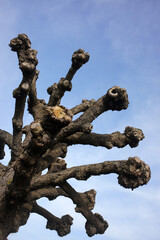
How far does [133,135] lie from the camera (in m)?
8.14

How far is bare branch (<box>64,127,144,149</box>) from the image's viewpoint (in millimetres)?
8211

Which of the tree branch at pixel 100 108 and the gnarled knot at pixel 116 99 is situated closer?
the tree branch at pixel 100 108

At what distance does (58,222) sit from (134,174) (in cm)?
689

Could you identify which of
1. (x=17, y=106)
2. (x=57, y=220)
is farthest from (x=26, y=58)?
(x=57, y=220)

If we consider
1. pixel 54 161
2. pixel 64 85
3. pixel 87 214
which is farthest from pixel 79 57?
pixel 87 214

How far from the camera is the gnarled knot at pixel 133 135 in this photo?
810cm

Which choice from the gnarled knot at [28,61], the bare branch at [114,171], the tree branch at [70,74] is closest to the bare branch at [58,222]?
the bare branch at [114,171]

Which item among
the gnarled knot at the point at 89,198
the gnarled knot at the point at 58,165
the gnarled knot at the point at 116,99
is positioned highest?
the gnarled knot at the point at 116,99

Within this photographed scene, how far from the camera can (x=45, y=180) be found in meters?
6.97

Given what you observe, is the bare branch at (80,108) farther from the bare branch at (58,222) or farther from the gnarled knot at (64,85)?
the bare branch at (58,222)

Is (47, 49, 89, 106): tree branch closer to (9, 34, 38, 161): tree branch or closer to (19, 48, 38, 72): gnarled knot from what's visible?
(9, 34, 38, 161): tree branch

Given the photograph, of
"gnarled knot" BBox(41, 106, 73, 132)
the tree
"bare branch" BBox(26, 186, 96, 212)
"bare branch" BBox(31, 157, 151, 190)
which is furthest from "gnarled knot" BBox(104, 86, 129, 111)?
"gnarled knot" BBox(41, 106, 73, 132)

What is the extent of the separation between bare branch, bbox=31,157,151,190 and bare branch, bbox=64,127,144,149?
4.27 feet

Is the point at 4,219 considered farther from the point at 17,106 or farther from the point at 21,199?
the point at 17,106
